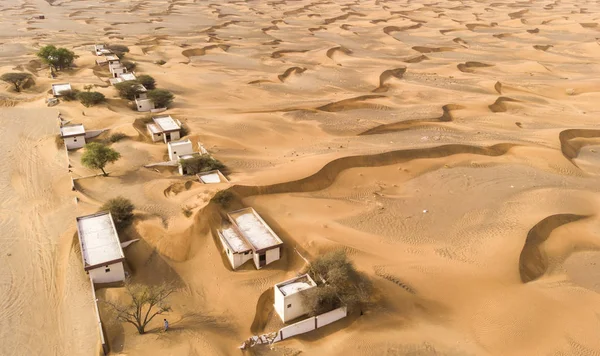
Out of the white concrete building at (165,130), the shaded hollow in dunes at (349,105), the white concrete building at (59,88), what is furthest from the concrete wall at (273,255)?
the white concrete building at (59,88)

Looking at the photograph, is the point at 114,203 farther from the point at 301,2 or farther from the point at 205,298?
the point at 301,2

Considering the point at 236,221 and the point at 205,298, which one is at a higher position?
the point at 236,221

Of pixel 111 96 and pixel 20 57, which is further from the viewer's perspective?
pixel 20 57

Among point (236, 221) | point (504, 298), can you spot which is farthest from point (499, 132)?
point (236, 221)

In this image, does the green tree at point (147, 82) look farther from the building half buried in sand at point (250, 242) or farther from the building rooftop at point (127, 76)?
the building half buried in sand at point (250, 242)

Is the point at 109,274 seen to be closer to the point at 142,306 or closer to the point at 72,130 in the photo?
the point at 142,306

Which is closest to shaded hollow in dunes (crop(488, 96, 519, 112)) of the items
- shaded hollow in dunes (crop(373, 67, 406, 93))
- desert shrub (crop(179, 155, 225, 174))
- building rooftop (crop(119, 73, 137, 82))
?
shaded hollow in dunes (crop(373, 67, 406, 93))
